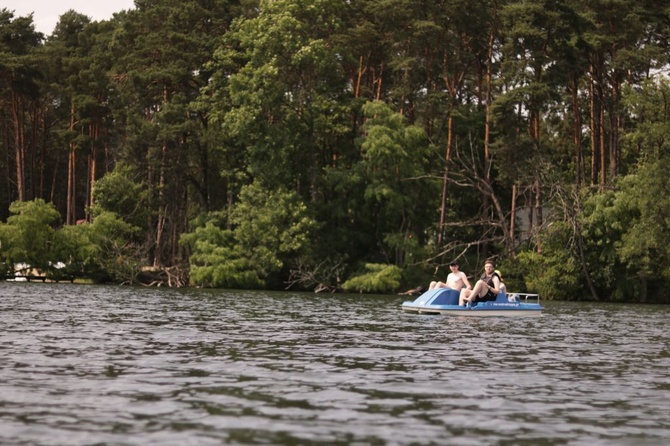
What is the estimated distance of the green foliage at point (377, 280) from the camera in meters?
58.7

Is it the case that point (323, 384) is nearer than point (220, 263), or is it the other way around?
point (323, 384)

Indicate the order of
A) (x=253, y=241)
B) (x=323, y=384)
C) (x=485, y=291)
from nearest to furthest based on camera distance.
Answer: (x=323, y=384), (x=485, y=291), (x=253, y=241)

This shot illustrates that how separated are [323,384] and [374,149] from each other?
4756 cm

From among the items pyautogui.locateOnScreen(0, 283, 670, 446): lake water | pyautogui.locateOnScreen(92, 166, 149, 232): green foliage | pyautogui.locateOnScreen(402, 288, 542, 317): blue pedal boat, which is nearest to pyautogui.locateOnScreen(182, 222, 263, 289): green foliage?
pyautogui.locateOnScreen(92, 166, 149, 232): green foliage

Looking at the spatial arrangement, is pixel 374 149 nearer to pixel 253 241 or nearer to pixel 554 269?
pixel 253 241

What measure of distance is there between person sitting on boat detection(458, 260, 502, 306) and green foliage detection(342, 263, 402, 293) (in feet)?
83.7

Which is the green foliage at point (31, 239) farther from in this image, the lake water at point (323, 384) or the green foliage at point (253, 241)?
the lake water at point (323, 384)

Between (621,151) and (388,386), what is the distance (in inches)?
2159

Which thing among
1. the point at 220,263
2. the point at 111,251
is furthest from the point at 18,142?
the point at 220,263

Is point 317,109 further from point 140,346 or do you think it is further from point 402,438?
point 402,438

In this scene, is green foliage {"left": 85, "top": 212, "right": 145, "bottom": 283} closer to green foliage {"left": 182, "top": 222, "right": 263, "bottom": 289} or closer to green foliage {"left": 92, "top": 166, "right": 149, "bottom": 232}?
green foliage {"left": 92, "top": 166, "right": 149, "bottom": 232}

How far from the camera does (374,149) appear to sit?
2419 inches

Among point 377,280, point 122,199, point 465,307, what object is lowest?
point 465,307

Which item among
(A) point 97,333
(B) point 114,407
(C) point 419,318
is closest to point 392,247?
(C) point 419,318
